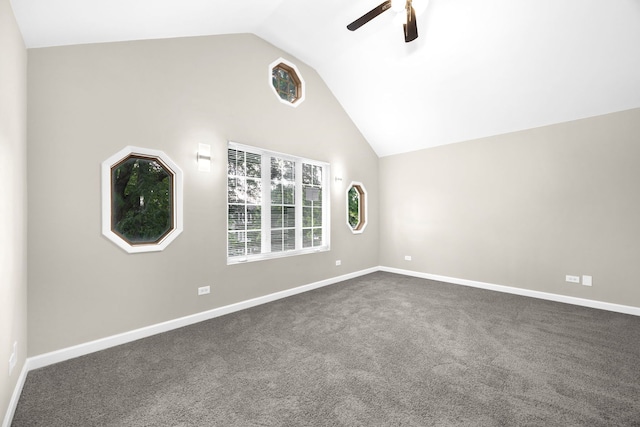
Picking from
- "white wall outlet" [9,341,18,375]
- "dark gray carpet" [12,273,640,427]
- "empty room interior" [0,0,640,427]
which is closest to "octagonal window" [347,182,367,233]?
"empty room interior" [0,0,640,427]

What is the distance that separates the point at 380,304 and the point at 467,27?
142 inches

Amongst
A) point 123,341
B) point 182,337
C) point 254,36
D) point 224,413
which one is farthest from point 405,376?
point 254,36

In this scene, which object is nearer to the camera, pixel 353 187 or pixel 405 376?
pixel 405 376

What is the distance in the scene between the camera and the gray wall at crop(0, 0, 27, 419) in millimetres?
1646

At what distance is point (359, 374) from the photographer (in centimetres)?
216

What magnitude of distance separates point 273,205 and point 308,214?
0.74 meters

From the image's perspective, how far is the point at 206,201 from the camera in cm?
333

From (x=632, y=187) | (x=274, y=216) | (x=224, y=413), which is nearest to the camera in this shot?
(x=224, y=413)

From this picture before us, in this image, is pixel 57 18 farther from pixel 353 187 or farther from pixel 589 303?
pixel 589 303

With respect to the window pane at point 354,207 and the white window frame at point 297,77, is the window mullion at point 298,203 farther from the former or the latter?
the window pane at point 354,207

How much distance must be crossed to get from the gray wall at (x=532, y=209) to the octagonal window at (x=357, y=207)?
69cm

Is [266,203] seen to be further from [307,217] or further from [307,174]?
[307,174]

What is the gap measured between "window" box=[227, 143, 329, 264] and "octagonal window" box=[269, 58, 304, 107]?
3.12 ft

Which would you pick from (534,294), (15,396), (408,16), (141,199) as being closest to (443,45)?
(408,16)
